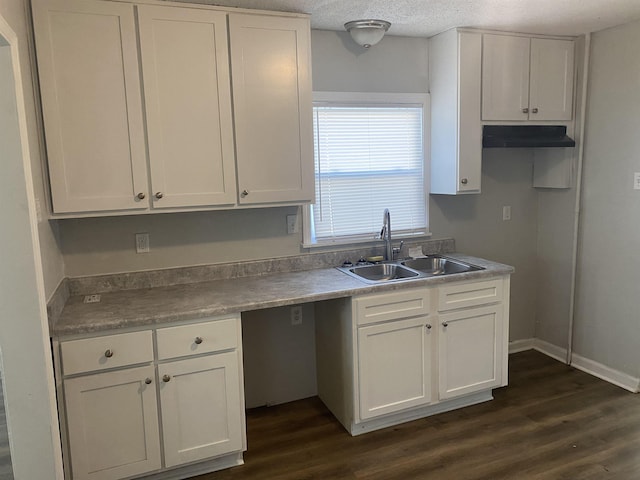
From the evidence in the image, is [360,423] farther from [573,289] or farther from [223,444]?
[573,289]

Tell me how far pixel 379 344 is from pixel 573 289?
1775mm

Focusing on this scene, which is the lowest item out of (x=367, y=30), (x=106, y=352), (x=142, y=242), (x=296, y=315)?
(x=296, y=315)

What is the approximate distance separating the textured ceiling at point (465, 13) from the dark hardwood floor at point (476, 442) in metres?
2.35

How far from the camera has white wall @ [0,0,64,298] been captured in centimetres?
205

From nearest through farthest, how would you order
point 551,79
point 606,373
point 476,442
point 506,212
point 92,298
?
1. point 92,298
2. point 476,442
3. point 551,79
4. point 606,373
5. point 506,212

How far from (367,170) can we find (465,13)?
1075mm

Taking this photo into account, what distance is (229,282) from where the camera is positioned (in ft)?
9.45

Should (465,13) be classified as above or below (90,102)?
above

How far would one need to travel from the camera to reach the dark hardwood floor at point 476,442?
8.13 ft

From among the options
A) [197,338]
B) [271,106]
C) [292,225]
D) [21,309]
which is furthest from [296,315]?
[21,309]

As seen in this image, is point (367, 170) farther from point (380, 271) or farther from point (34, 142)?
point (34, 142)

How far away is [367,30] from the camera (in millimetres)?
2902

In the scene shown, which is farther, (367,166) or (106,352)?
(367,166)

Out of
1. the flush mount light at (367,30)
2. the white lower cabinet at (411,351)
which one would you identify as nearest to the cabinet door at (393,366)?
the white lower cabinet at (411,351)
